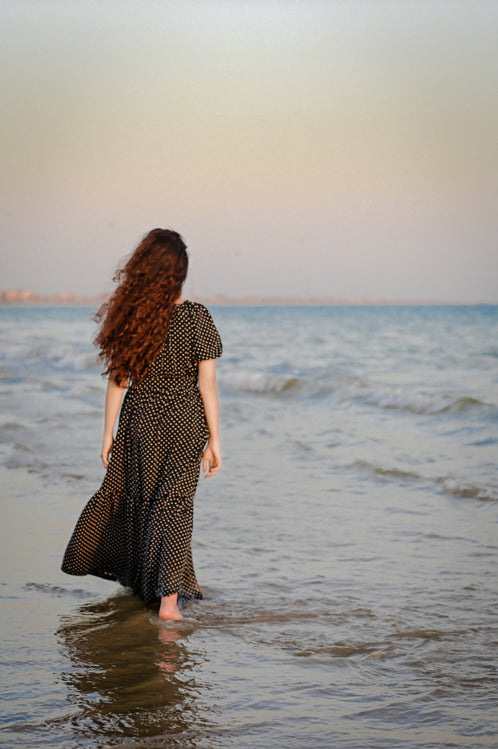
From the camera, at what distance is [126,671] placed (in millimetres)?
3326

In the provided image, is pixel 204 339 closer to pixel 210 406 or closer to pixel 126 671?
pixel 210 406

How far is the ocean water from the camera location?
2932 millimetres

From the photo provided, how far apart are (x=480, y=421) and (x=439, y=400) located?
1563 mm

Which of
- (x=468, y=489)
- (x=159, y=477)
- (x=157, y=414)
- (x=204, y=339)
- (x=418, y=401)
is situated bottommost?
(x=468, y=489)

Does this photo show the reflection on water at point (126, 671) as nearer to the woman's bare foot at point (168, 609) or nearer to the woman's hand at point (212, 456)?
the woman's bare foot at point (168, 609)

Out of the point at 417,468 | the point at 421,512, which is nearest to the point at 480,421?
the point at 417,468

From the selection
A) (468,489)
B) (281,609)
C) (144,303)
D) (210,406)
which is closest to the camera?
(144,303)

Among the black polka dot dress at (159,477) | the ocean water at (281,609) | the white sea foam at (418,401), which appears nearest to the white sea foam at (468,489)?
the ocean water at (281,609)

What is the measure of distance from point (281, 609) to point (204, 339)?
4.85ft

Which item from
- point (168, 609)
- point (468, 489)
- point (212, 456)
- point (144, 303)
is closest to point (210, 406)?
point (212, 456)

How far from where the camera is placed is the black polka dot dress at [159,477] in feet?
13.4

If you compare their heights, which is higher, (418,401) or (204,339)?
(204,339)

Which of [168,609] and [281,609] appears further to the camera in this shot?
[281,609]

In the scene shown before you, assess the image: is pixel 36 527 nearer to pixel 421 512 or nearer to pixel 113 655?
pixel 113 655
